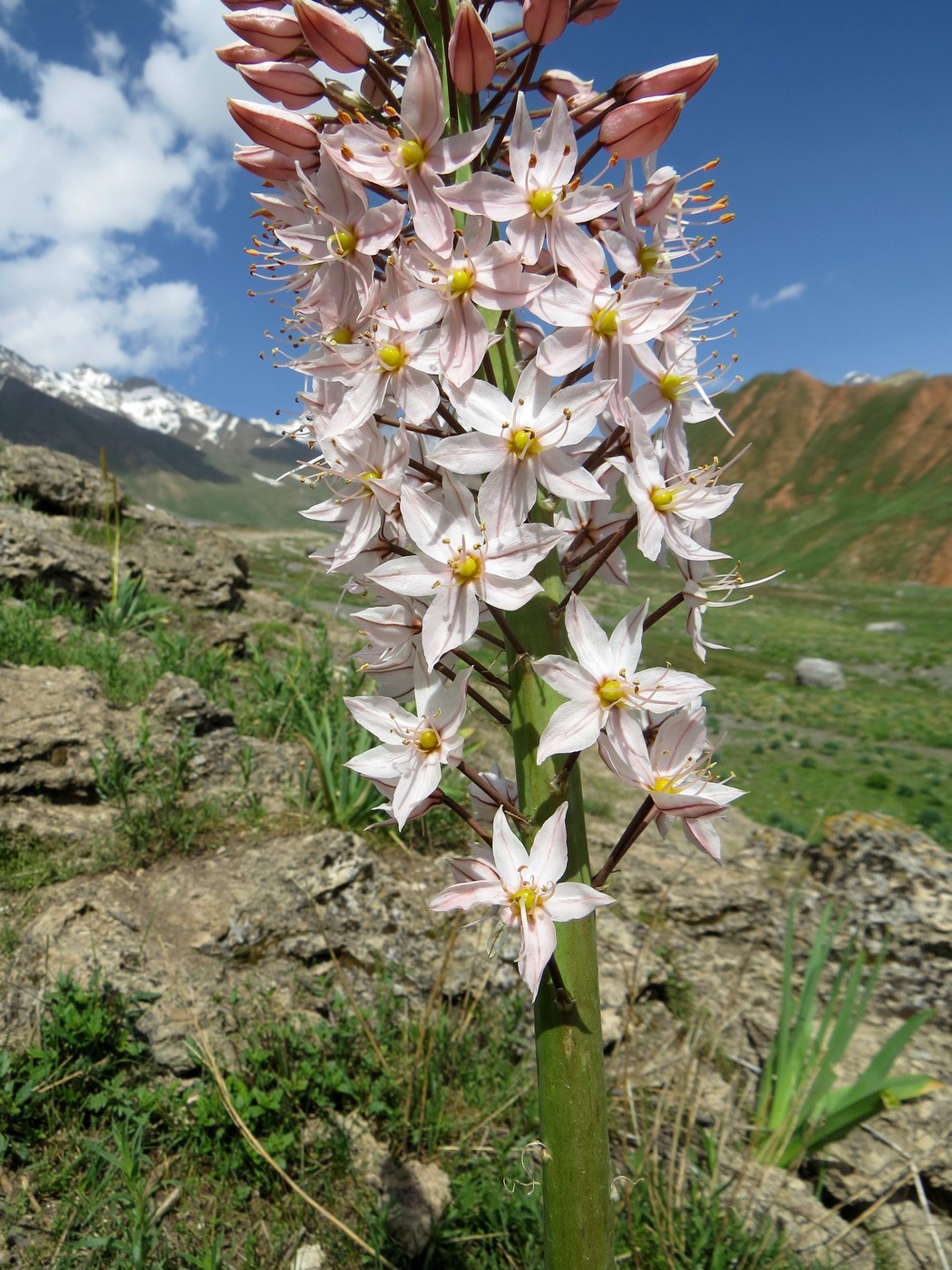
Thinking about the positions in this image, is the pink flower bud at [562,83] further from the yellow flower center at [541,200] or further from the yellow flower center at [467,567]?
the yellow flower center at [467,567]

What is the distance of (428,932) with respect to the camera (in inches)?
178

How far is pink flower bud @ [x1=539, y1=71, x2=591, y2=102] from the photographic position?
2.28 meters

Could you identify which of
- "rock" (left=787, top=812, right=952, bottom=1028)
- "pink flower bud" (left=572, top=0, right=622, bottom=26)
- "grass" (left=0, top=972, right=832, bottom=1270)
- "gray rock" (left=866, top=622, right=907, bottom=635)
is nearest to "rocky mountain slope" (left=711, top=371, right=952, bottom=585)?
"gray rock" (left=866, top=622, right=907, bottom=635)

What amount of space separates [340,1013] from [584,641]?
285 cm

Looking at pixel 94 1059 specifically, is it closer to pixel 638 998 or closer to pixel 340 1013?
pixel 340 1013

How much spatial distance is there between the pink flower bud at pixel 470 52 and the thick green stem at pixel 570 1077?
1.35m

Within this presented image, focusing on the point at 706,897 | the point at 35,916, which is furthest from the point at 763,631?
the point at 35,916

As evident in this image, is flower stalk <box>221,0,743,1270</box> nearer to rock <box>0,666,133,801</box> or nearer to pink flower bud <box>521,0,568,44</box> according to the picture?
pink flower bud <box>521,0,568,44</box>

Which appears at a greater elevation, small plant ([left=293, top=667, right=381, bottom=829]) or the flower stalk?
the flower stalk

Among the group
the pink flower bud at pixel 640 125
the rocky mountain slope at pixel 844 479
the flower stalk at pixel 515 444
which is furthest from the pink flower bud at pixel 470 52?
the rocky mountain slope at pixel 844 479

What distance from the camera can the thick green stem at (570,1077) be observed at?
1.72 metres

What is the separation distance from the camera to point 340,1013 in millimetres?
3762

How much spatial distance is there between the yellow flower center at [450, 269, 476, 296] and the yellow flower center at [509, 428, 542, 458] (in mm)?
364

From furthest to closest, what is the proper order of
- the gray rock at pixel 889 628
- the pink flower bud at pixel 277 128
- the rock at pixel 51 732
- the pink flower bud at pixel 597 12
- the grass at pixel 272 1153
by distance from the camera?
the gray rock at pixel 889 628 → the rock at pixel 51 732 → the grass at pixel 272 1153 → the pink flower bud at pixel 597 12 → the pink flower bud at pixel 277 128
